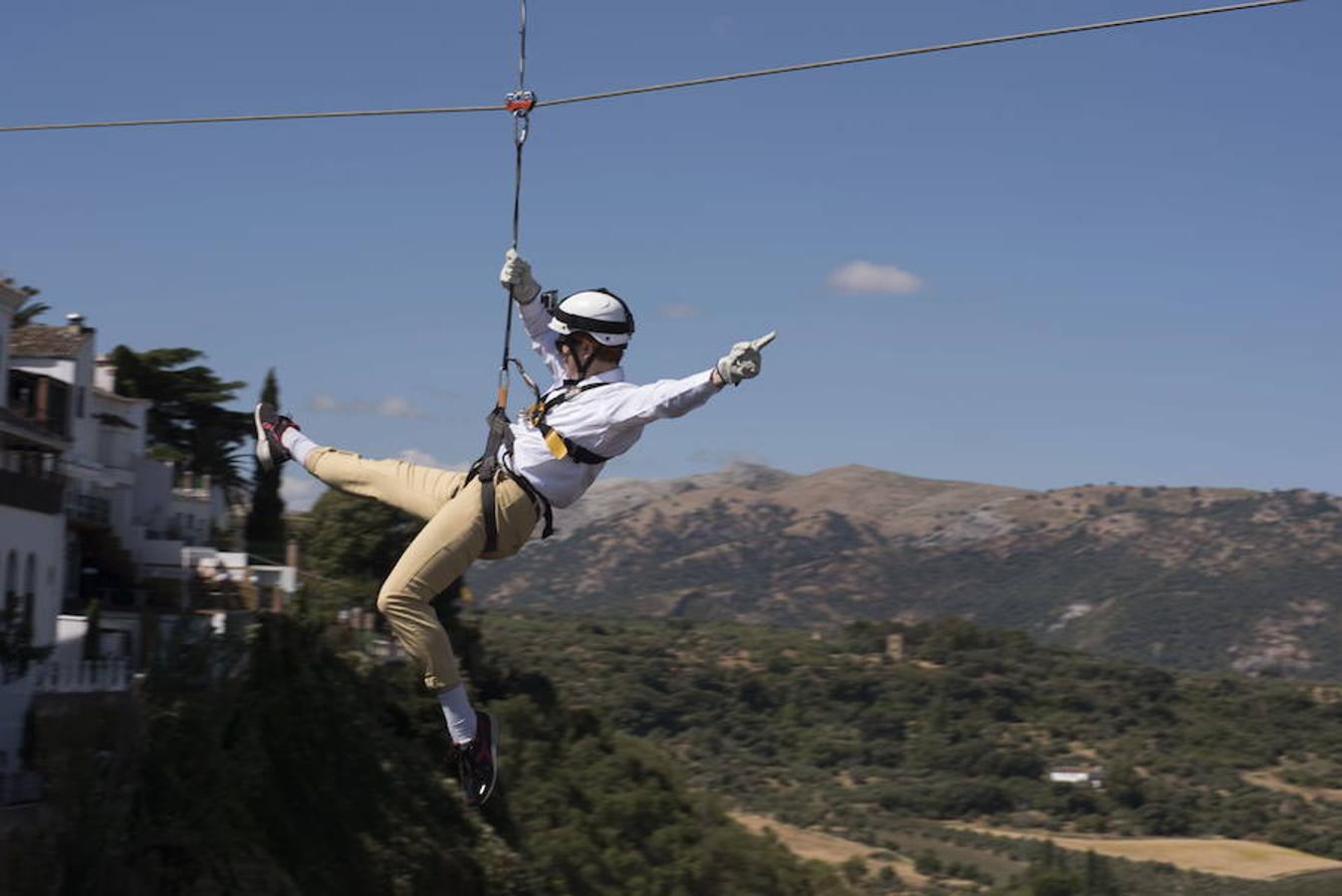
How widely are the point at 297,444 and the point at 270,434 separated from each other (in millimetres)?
320

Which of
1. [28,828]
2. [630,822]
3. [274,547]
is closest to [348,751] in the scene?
[274,547]

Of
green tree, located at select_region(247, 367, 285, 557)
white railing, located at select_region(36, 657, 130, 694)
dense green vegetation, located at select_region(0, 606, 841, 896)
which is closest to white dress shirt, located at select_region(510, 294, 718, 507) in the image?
dense green vegetation, located at select_region(0, 606, 841, 896)

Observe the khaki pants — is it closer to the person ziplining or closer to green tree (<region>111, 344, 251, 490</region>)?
the person ziplining

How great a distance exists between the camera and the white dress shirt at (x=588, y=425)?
43.8 feet

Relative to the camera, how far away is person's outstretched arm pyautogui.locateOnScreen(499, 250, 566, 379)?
567 inches

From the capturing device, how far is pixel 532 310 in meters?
14.6

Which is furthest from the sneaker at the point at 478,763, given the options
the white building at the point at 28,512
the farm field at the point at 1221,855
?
the farm field at the point at 1221,855

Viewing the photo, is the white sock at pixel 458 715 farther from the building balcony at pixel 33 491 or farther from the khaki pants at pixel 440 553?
the building balcony at pixel 33 491

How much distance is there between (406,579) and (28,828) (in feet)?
91.9

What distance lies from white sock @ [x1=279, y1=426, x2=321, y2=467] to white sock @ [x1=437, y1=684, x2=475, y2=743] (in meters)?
2.13

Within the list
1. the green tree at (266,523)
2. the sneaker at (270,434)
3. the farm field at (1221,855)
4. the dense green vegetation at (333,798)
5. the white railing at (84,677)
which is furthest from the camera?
the farm field at (1221,855)

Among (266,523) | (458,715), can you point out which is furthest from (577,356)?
(266,523)

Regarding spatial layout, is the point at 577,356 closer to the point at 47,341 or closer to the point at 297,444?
the point at 297,444

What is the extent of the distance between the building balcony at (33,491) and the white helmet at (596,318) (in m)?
35.6
